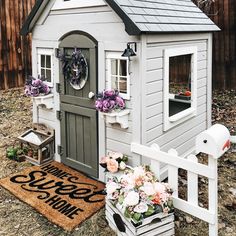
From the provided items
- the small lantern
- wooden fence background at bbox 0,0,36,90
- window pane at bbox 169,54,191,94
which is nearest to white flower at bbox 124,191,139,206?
the small lantern

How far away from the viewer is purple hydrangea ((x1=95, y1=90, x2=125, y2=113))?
4289 millimetres

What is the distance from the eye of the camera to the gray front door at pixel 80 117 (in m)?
4.80

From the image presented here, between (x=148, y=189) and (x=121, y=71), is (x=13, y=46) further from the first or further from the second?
(x=148, y=189)

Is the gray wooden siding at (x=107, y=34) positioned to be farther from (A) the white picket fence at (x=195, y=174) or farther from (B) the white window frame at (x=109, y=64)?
(A) the white picket fence at (x=195, y=174)

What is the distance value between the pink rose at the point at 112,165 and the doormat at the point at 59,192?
1.48 feet

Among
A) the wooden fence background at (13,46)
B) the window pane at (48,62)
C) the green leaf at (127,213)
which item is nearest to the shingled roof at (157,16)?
the window pane at (48,62)

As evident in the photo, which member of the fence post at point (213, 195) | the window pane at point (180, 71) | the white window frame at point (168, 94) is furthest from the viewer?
the window pane at point (180, 71)

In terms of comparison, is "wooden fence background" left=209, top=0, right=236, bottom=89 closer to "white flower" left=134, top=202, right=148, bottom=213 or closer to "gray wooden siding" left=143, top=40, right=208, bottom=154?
A: "gray wooden siding" left=143, top=40, right=208, bottom=154

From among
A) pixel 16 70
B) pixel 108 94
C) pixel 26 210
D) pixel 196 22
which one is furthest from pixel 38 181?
pixel 16 70

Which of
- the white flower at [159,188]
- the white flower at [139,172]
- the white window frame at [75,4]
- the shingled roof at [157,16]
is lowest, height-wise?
A: the white flower at [159,188]

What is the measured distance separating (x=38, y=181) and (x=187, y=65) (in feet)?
19.3

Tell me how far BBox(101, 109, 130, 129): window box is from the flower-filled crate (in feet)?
2.44

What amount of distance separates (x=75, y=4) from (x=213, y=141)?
2.81m

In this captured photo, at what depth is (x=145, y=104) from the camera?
4.36 metres
